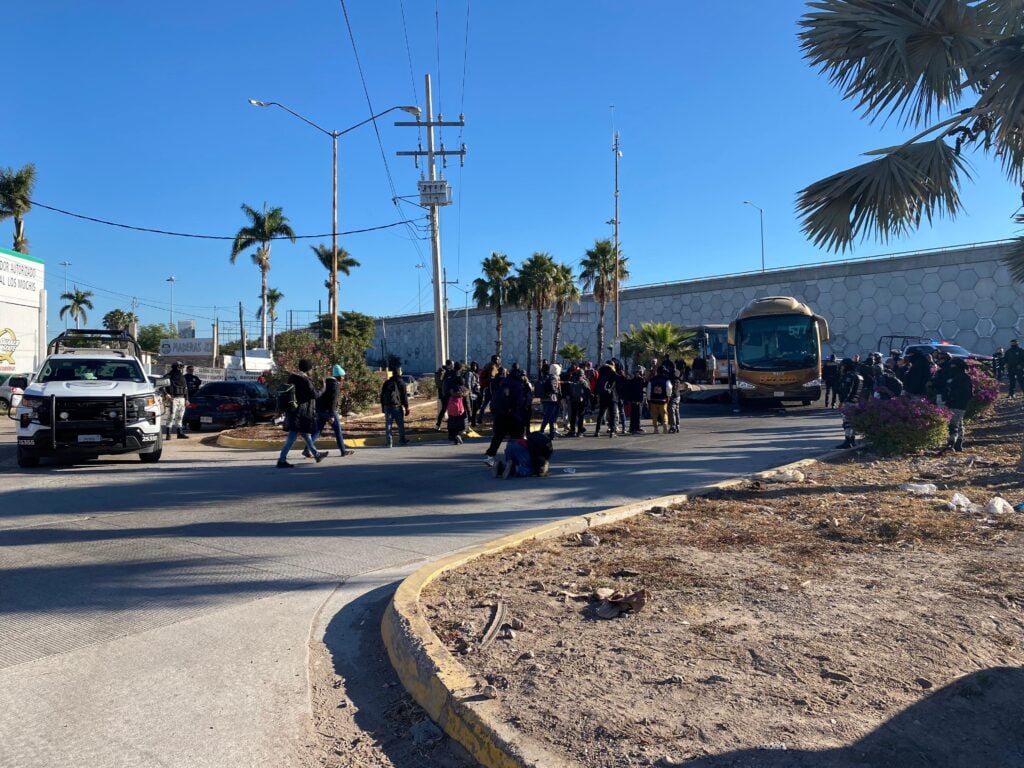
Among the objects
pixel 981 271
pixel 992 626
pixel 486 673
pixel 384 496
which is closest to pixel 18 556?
pixel 384 496

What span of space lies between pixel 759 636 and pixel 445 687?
1.86m

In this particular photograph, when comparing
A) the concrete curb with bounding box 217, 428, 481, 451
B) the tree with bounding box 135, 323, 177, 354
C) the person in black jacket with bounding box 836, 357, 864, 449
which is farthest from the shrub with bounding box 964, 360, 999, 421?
the tree with bounding box 135, 323, 177, 354

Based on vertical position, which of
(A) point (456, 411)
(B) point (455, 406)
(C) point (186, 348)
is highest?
(C) point (186, 348)

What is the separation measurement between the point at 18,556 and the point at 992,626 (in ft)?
24.8

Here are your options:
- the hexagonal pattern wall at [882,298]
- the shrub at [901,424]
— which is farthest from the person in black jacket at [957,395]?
the hexagonal pattern wall at [882,298]

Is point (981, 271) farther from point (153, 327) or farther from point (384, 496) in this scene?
point (153, 327)

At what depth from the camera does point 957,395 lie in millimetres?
12477

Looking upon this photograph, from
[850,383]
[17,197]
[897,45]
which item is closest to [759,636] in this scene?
[897,45]

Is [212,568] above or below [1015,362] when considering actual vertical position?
below

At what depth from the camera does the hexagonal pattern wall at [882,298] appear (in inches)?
1655

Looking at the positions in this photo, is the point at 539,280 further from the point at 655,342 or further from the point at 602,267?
the point at 655,342

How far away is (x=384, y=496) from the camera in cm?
1030

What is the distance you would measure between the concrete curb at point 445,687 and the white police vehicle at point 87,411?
27.9 ft

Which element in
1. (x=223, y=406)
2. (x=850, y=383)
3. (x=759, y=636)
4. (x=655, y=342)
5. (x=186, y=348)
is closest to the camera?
(x=759, y=636)
